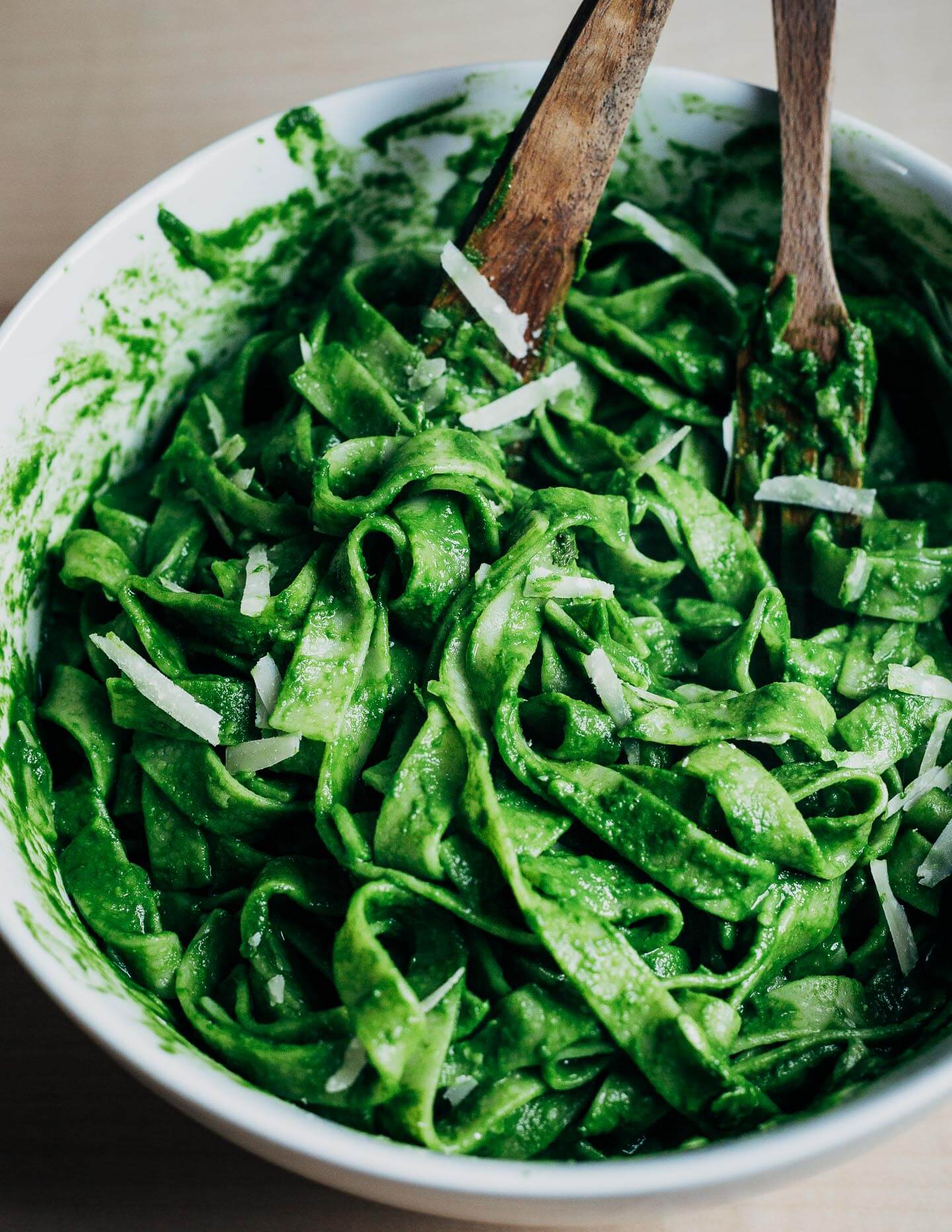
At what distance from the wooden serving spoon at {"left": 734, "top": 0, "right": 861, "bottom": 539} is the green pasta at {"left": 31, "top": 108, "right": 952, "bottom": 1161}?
0.05 m

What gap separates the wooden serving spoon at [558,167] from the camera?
263cm

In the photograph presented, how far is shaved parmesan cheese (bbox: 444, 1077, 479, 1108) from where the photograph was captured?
2.05 metres

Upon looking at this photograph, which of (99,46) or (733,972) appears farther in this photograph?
(99,46)

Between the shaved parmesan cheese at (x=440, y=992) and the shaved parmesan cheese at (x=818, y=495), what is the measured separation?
1455mm

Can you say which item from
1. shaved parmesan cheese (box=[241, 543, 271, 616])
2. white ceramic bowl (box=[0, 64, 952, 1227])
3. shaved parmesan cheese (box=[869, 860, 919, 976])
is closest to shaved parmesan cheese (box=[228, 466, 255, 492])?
shaved parmesan cheese (box=[241, 543, 271, 616])

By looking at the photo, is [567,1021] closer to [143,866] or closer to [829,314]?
[143,866]

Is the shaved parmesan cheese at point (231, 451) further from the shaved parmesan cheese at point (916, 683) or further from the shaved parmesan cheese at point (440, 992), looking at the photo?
the shaved parmesan cheese at point (916, 683)

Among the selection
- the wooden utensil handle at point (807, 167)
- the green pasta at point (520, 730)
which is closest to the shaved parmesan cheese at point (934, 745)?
the green pasta at point (520, 730)

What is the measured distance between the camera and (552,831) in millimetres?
2246

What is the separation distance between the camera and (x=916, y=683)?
8.28 ft

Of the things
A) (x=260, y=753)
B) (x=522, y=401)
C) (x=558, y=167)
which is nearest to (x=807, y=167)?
(x=558, y=167)

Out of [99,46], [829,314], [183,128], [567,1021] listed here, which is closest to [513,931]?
[567,1021]

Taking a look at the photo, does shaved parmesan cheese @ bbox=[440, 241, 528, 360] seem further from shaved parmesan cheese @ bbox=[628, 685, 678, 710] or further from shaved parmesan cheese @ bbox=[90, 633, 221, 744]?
shaved parmesan cheese @ bbox=[90, 633, 221, 744]

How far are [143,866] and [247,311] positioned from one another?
158 cm
